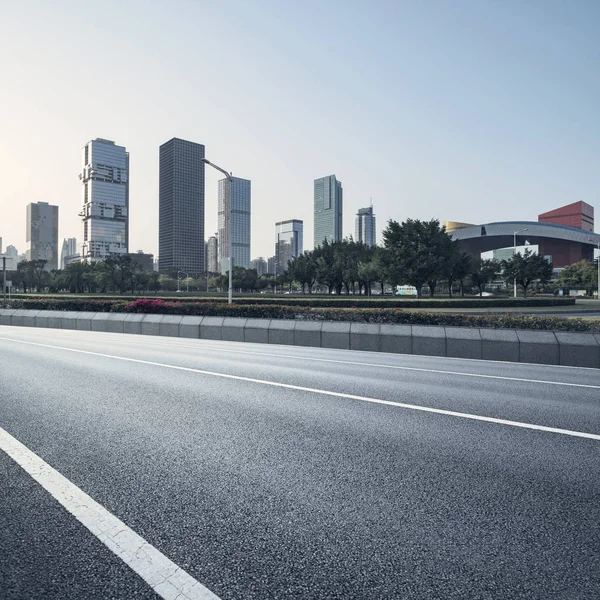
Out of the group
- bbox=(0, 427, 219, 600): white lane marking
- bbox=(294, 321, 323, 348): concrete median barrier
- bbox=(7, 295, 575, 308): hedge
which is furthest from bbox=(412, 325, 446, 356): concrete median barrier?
bbox=(7, 295, 575, 308): hedge

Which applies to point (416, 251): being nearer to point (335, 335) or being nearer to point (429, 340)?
point (335, 335)

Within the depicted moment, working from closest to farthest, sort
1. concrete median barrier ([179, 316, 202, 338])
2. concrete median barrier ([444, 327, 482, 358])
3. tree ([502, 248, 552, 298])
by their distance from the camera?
1. concrete median barrier ([444, 327, 482, 358])
2. concrete median barrier ([179, 316, 202, 338])
3. tree ([502, 248, 552, 298])

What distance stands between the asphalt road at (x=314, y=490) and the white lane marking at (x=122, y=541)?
0.06m

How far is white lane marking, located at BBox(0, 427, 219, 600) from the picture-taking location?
8.87 ft

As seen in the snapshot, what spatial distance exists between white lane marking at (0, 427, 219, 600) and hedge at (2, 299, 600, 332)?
1442 cm

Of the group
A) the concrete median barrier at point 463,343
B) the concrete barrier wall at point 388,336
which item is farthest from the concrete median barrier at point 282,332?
the concrete median barrier at point 463,343

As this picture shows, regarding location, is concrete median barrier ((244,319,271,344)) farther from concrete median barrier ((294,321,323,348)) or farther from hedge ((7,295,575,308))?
hedge ((7,295,575,308))

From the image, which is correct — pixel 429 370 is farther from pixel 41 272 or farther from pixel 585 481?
pixel 41 272

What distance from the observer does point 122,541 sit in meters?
3.19

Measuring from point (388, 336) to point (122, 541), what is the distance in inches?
533

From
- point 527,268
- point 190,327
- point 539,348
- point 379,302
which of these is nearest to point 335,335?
point 539,348

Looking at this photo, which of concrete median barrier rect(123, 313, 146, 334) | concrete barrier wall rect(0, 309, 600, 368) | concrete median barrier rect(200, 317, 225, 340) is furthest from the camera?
concrete median barrier rect(123, 313, 146, 334)

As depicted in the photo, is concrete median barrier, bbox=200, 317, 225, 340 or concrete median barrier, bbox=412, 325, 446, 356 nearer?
concrete median barrier, bbox=412, 325, 446, 356

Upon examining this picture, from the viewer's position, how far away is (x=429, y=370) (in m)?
11.2
